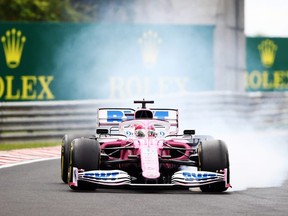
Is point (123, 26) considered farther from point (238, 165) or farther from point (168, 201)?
point (168, 201)

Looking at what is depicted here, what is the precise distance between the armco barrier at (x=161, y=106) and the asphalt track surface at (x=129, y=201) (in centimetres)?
816

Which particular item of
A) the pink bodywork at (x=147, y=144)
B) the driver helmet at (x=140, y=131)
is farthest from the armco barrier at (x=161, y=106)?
the driver helmet at (x=140, y=131)

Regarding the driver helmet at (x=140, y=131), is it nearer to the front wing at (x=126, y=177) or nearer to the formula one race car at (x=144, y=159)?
the formula one race car at (x=144, y=159)

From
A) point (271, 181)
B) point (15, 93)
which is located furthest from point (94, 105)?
point (271, 181)

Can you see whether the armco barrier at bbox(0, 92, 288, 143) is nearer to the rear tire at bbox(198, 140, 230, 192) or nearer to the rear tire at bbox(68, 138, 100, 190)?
the rear tire at bbox(68, 138, 100, 190)

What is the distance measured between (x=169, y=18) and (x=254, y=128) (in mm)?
3970

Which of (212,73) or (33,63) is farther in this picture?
(212,73)

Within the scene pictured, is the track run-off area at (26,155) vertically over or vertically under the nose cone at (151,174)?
under

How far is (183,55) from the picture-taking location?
27000 mm

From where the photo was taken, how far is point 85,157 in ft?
40.5

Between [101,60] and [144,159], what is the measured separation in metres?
13.8

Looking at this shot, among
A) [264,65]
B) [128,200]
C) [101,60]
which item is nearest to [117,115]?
[128,200]

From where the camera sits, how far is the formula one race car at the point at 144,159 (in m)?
12.2

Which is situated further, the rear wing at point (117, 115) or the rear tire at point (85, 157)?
the rear wing at point (117, 115)
